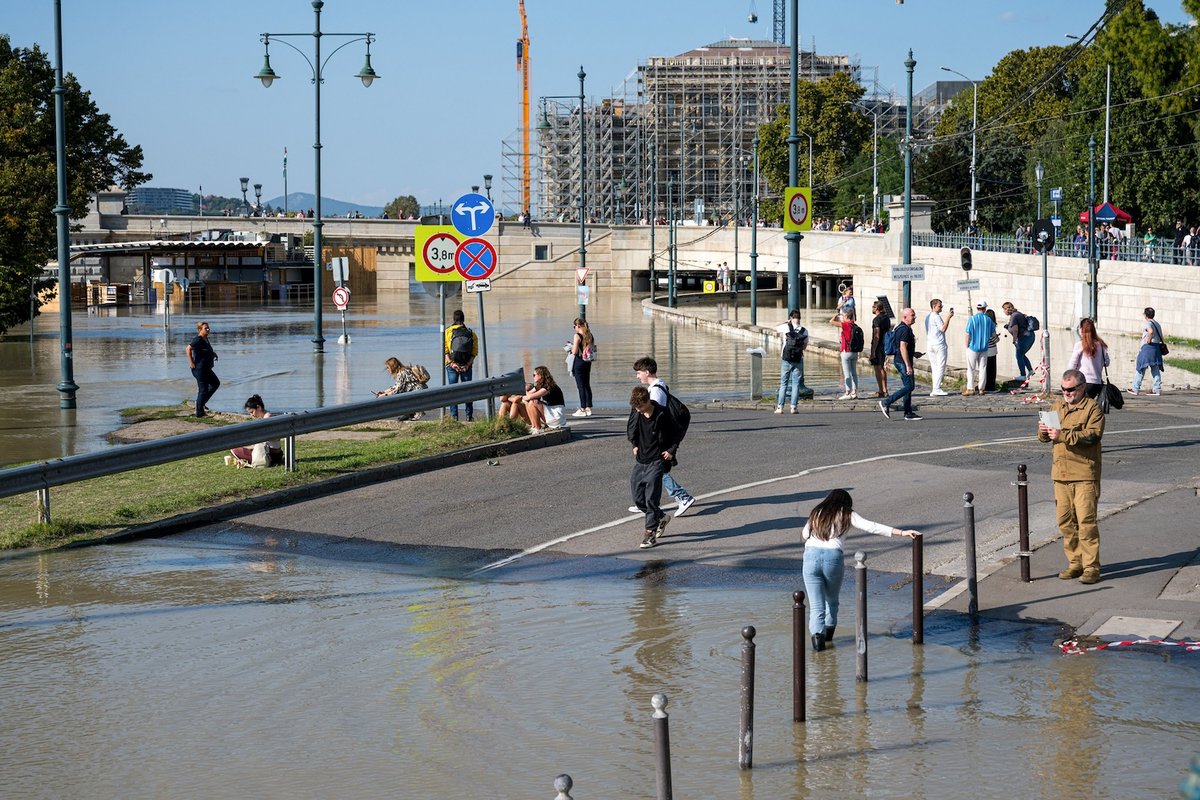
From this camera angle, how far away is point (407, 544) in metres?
13.1

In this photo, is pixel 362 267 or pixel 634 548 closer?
pixel 634 548

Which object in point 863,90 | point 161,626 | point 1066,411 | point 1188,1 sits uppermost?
point 863,90

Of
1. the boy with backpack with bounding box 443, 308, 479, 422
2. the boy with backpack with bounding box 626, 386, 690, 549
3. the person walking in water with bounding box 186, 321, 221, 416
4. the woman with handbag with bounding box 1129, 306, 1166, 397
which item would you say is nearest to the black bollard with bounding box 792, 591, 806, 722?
the boy with backpack with bounding box 626, 386, 690, 549

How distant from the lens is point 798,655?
7242mm

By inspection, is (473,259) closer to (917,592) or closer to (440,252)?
(440,252)

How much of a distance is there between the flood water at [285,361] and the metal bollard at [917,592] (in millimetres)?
14110

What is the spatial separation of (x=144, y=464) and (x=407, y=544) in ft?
10.8

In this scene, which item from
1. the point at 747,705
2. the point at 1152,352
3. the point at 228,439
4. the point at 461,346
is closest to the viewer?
the point at 747,705

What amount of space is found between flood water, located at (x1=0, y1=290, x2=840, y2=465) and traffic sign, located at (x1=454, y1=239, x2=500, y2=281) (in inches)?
253

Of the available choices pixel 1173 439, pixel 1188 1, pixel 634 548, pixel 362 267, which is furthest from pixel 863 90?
pixel 634 548

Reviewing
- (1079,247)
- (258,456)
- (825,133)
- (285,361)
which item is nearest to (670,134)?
(825,133)

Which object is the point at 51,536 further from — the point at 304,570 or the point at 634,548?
the point at 634,548

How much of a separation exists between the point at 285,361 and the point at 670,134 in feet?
398

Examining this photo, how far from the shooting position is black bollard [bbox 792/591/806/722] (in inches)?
279
